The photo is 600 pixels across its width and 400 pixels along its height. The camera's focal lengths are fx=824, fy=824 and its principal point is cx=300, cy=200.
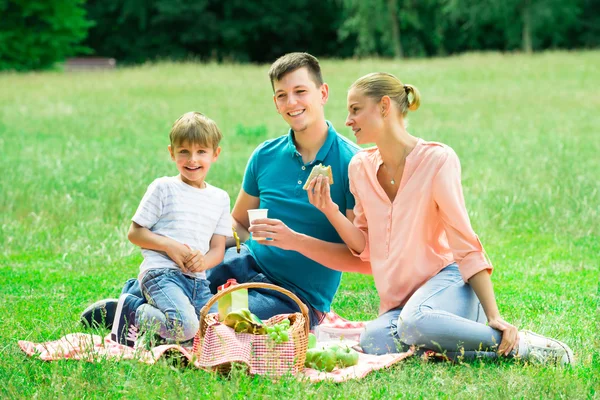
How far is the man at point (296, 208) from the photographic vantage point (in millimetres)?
4812

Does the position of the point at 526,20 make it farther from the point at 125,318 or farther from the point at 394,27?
the point at 125,318

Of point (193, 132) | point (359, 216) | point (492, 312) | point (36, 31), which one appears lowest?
point (492, 312)

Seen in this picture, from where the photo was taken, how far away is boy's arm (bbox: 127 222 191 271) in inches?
186

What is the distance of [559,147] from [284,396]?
921 centimetres

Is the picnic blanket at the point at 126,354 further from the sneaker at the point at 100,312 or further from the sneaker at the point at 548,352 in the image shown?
the sneaker at the point at 548,352

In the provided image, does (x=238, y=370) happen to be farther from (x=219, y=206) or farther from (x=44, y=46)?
(x=44, y=46)

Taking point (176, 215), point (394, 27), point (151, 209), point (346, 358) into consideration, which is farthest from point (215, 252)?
point (394, 27)

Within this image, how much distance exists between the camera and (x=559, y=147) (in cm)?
1189

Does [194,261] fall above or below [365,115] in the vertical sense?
below

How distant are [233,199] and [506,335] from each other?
4788mm

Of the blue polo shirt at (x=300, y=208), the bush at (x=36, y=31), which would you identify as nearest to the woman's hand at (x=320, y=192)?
the blue polo shirt at (x=300, y=208)

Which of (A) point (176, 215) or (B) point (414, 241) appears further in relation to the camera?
(A) point (176, 215)

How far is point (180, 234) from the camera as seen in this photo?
15.9 feet

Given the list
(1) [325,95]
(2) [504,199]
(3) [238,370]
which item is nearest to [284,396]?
(3) [238,370]
